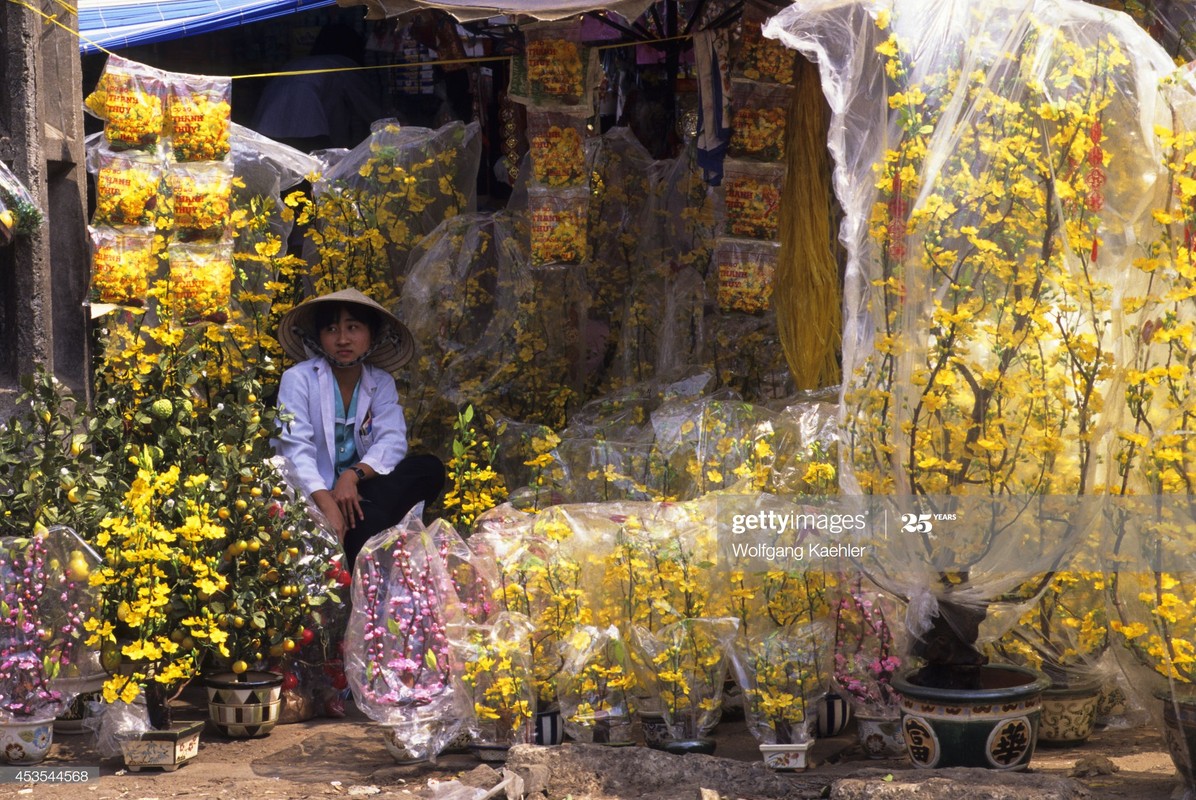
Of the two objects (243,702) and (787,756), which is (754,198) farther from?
(243,702)

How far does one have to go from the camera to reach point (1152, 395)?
11.2ft

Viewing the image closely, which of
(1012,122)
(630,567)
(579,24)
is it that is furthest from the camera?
(579,24)

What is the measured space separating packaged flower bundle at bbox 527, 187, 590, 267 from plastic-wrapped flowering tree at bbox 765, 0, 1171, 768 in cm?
196

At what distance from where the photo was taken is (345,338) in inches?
195

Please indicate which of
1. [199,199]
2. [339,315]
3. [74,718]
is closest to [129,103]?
[199,199]

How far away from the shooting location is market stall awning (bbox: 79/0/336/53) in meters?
6.78

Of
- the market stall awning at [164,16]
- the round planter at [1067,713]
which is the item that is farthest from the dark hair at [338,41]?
the round planter at [1067,713]

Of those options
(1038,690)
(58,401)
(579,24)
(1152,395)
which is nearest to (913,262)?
(1152,395)

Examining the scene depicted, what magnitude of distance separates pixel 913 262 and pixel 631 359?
263 centimetres

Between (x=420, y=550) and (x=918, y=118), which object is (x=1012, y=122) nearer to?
(x=918, y=118)

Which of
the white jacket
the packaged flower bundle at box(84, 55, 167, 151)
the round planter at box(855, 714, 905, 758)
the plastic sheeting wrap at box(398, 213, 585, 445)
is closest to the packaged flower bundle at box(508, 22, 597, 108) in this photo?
the plastic sheeting wrap at box(398, 213, 585, 445)

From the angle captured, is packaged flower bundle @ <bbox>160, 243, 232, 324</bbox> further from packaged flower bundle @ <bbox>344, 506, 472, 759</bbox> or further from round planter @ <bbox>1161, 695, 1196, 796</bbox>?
round planter @ <bbox>1161, 695, 1196, 796</bbox>

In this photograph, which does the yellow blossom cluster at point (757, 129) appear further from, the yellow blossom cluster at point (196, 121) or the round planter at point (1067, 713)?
the round planter at point (1067, 713)

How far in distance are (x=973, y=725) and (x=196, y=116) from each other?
11.1 feet
